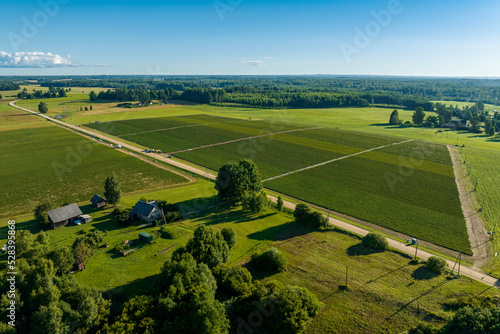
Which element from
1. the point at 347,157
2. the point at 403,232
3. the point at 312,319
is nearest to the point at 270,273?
the point at 312,319

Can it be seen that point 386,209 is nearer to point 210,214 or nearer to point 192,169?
point 210,214

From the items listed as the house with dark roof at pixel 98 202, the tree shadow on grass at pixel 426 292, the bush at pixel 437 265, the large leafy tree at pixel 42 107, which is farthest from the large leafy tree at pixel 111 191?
the large leafy tree at pixel 42 107

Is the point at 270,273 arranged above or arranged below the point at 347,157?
below

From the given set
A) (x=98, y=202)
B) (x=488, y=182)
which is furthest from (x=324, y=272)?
(x=488, y=182)

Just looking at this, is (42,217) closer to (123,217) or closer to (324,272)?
(123,217)

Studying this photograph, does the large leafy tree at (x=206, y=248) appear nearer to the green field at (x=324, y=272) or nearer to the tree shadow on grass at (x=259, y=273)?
the green field at (x=324, y=272)

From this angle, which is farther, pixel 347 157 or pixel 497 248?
pixel 347 157

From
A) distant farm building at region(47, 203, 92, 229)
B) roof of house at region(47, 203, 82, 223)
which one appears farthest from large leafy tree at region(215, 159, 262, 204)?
roof of house at region(47, 203, 82, 223)
